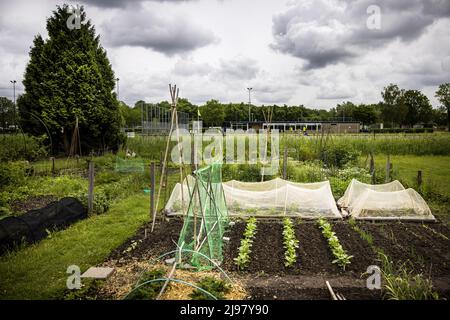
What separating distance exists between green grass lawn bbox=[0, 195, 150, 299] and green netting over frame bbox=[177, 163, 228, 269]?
123cm

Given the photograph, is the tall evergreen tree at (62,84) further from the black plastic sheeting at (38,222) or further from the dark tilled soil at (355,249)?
the dark tilled soil at (355,249)

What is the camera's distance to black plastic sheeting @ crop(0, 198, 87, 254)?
4582 millimetres

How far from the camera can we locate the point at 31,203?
689cm

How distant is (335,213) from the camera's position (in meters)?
6.46

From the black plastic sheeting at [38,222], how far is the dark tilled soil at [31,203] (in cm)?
108

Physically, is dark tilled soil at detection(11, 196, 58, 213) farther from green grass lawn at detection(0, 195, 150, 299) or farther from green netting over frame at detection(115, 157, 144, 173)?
green netting over frame at detection(115, 157, 144, 173)

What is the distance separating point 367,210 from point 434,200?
2.54 meters

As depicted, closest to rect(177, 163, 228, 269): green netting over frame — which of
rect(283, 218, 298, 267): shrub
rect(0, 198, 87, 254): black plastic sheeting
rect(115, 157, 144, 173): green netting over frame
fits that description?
rect(283, 218, 298, 267): shrub

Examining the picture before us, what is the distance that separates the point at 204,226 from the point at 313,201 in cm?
299

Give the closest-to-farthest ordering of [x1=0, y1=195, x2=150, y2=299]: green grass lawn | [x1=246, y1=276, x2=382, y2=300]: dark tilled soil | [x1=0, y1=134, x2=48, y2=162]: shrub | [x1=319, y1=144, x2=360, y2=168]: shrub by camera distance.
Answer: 1. [x1=246, y1=276, x2=382, y2=300]: dark tilled soil
2. [x1=0, y1=195, x2=150, y2=299]: green grass lawn
3. [x1=0, y1=134, x2=48, y2=162]: shrub
4. [x1=319, y1=144, x2=360, y2=168]: shrub

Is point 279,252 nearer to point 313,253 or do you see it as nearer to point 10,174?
point 313,253

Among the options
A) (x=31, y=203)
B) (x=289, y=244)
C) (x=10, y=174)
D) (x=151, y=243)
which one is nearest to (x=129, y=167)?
(x=10, y=174)
